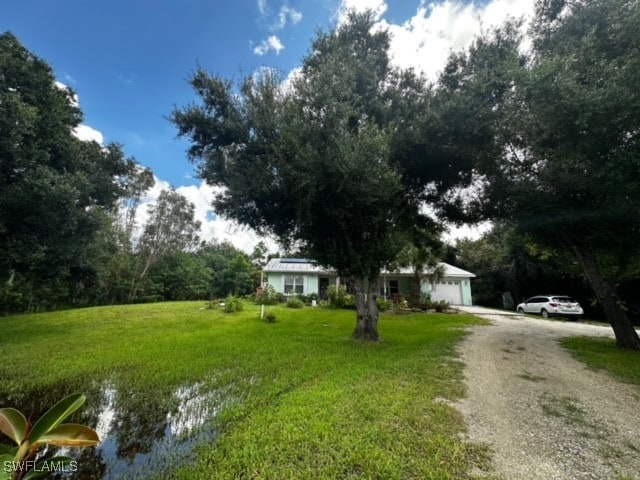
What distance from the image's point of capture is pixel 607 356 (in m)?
7.43

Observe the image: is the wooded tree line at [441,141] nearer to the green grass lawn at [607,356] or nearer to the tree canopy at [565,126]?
the tree canopy at [565,126]

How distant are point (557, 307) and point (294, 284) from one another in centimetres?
1808

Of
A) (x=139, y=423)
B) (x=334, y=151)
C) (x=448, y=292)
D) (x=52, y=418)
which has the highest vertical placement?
(x=334, y=151)

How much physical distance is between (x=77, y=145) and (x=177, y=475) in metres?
12.7

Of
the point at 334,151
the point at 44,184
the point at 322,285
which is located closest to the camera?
the point at 334,151

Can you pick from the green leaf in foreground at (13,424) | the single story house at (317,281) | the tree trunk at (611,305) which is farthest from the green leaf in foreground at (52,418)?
the single story house at (317,281)

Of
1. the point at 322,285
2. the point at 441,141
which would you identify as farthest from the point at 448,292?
the point at 441,141

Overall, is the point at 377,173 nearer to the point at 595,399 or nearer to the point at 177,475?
the point at 595,399

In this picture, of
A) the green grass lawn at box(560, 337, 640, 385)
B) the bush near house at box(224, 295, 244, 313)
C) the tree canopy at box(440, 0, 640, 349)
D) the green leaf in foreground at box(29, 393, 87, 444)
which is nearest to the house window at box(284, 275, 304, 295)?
the bush near house at box(224, 295, 244, 313)

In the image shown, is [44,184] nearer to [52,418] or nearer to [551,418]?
[52,418]

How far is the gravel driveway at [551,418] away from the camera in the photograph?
2.90 meters

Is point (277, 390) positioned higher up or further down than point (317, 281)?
further down

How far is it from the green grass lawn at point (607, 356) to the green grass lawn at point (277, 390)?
3211 mm

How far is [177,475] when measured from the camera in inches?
106
